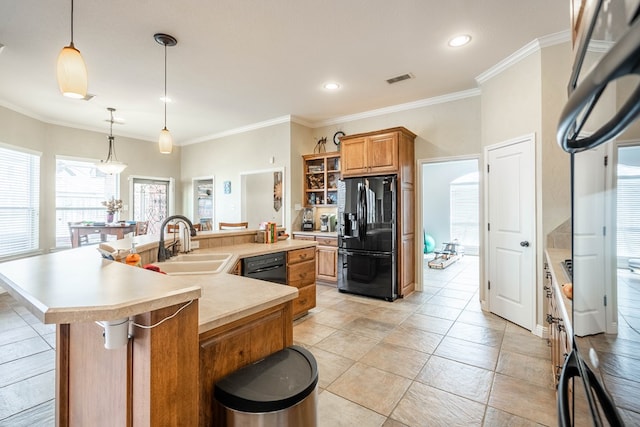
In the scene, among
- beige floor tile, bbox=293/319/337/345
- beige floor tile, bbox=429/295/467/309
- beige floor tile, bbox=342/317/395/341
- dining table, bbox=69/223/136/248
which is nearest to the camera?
beige floor tile, bbox=293/319/337/345

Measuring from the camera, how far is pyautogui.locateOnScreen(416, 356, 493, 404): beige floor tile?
2.12 metres

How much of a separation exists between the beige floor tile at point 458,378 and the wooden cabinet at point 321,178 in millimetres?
3325

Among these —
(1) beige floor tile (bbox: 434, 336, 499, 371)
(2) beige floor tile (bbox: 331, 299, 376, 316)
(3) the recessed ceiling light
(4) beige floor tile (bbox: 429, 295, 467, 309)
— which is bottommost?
(1) beige floor tile (bbox: 434, 336, 499, 371)

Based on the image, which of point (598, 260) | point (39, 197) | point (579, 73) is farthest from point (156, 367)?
point (39, 197)

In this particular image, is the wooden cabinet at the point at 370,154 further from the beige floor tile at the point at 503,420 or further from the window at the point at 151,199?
the window at the point at 151,199

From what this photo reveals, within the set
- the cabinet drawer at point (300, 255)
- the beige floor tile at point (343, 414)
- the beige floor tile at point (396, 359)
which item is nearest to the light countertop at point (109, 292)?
the beige floor tile at point (343, 414)

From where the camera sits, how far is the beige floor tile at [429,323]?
3.21 m

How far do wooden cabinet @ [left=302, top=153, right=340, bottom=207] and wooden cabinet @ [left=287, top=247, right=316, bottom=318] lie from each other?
1960 mm

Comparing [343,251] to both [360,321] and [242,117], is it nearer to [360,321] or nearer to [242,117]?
[360,321]

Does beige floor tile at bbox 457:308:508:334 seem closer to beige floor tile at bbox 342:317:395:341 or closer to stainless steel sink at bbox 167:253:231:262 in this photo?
→ beige floor tile at bbox 342:317:395:341

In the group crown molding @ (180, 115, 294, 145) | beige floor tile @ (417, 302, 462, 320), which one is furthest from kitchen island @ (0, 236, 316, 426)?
crown molding @ (180, 115, 294, 145)

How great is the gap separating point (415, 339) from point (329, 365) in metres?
0.99

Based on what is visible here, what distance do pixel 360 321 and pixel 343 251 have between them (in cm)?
128

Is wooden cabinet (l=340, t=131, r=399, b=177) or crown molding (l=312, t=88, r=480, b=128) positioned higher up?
crown molding (l=312, t=88, r=480, b=128)
